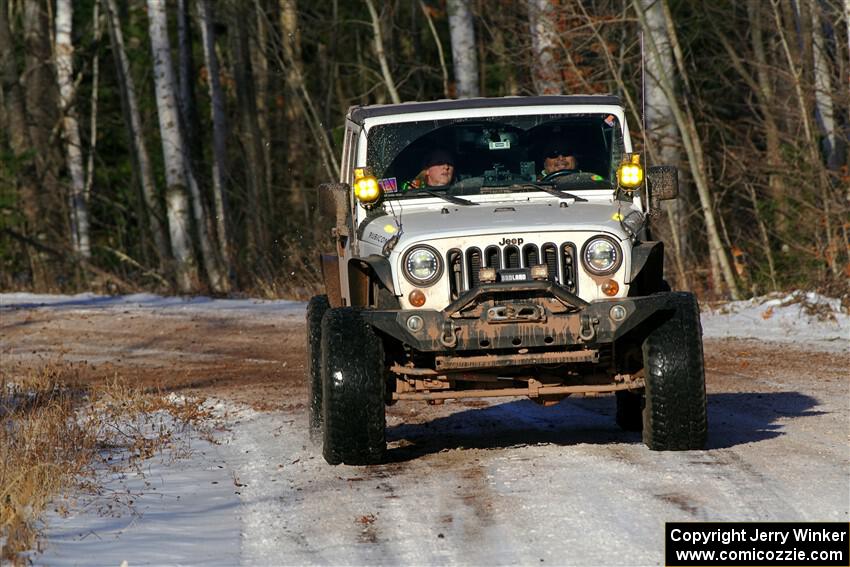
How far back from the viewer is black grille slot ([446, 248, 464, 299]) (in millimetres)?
8281

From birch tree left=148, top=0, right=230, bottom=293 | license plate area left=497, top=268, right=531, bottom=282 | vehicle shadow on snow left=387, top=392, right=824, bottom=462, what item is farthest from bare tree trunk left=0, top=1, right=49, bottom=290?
license plate area left=497, top=268, right=531, bottom=282

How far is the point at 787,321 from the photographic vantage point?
53.8 feet

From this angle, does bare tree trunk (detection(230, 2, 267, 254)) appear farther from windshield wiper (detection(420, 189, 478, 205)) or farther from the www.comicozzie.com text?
the www.comicozzie.com text

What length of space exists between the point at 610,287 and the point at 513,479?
126 centimetres

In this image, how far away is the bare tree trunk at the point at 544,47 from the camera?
21.6 metres

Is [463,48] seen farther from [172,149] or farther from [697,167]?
[172,149]

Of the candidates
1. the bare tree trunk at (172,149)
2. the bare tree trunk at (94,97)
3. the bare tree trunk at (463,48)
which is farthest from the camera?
the bare tree trunk at (94,97)

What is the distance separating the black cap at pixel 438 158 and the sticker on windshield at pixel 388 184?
0.70 feet

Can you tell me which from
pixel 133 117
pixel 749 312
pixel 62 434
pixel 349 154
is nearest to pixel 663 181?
pixel 349 154

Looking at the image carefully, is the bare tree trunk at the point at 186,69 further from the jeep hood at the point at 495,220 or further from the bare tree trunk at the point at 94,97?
the jeep hood at the point at 495,220

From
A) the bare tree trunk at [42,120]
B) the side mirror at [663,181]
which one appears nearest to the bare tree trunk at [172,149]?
the bare tree trunk at [42,120]

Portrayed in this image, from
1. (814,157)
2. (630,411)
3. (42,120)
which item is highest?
(42,120)

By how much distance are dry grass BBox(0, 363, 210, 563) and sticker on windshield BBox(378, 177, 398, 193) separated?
2.25 m

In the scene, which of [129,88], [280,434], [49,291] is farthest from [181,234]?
[280,434]
